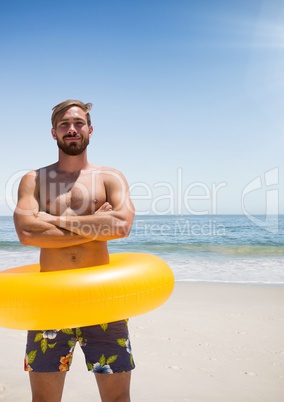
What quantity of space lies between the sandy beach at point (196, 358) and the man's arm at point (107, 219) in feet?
6.00

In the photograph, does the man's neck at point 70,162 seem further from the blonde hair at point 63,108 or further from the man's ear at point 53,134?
the blonde hair at point 63,108

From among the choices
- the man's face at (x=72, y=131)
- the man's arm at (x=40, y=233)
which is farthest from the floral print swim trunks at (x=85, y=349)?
the man's face at (x=72, y=131)

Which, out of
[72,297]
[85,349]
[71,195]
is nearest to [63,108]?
[71,195]

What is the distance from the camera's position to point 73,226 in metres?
2.31

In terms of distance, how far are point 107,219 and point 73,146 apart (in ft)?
1.73

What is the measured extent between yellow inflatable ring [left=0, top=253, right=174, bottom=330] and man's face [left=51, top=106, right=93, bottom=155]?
30.4 inches

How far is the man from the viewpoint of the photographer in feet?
7.61

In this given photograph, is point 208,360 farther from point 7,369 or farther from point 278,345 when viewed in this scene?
point 7,369

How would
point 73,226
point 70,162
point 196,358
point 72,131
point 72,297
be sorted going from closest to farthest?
1. point 72,297
2. point 73,226
3. point 72,131
4. point 70,162
5. point 196,358

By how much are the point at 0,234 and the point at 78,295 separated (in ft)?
91.8

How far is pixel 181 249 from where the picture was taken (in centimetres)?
1883

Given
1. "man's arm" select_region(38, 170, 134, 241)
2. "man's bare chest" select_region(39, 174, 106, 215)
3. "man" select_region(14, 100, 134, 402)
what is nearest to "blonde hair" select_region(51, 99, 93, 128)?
"man" select_region(14, 100, 134, 402)

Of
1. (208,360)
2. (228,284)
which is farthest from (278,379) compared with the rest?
(228,284)

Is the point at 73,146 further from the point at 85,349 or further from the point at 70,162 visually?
the point at 85,349
